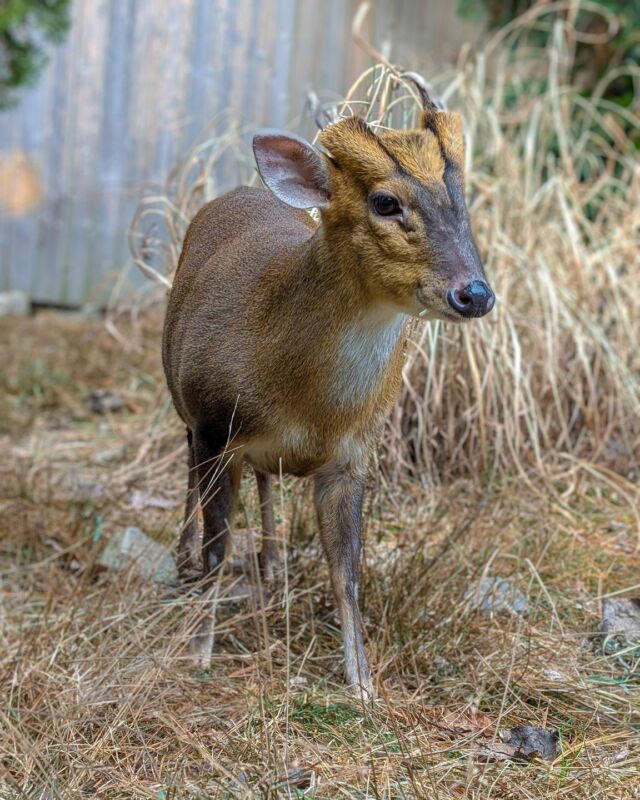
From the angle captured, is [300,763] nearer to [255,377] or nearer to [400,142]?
[255,377]

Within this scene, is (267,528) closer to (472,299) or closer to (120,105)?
(472,299)

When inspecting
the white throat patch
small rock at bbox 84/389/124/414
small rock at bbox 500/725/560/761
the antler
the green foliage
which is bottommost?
small rock at bbox 84/389/124/414

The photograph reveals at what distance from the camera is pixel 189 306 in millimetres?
3629

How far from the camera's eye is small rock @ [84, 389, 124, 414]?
6586 mm

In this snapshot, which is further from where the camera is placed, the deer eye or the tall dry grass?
the tall dry grass

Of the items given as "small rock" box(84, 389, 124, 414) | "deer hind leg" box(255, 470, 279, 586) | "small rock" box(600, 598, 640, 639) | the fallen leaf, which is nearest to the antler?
"deer hind leg" box(255, 470, 279, 586)

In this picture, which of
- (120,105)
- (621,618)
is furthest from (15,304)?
(621,618)

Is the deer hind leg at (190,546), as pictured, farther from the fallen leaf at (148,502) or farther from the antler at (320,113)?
the antler at (320,113)

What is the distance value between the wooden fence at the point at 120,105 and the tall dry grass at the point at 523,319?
338cm

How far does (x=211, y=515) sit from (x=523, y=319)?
2335mm

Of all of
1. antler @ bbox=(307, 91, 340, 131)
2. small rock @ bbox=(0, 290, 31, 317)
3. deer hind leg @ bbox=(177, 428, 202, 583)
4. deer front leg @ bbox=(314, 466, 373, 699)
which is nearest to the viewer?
deer front leg @ bbox=(314, 466, 373, 699)

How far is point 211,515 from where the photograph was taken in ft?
11.5

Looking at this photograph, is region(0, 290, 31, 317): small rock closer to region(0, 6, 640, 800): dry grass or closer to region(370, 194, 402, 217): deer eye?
region(0, 6, 640, 800): dry grass

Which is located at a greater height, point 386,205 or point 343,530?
point 386,205
